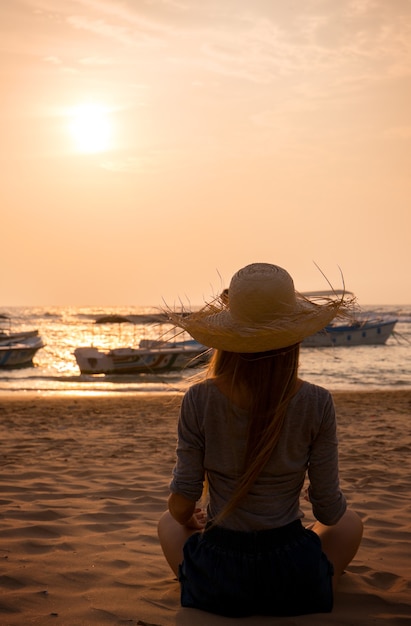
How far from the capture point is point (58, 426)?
30.9 feet

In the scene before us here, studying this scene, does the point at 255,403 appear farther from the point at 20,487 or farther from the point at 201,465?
the point at 20,487

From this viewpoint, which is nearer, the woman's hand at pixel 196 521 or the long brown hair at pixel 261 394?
the long brown hair at pixel 261 394

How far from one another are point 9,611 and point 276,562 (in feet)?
3.91

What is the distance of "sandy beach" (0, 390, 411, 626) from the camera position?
307 cm

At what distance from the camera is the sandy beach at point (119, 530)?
3.07 metres

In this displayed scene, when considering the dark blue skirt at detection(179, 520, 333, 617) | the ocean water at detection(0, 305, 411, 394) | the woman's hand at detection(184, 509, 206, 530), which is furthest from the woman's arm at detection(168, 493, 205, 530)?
the ocean water at detection(0, 305, 411, 394)

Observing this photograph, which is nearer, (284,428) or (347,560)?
(284,428)

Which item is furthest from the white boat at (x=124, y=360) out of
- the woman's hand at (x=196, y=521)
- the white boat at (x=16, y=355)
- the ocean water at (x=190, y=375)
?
the woman's hand at (x=196, y=521)

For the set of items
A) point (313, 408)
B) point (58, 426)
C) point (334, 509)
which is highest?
point (313, 408)

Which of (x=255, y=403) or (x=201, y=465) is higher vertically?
(x=255, y=403)

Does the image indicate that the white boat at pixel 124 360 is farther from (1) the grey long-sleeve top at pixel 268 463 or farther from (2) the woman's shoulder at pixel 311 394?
(2) the woman's shoulder at pixel 311 394

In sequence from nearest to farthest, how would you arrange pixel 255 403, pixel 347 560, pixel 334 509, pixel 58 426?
pixel 255 403
pixel 334 509
pixel 347 560
pixel 58 426

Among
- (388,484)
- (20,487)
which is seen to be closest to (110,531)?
(20,487)

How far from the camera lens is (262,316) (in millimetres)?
2752
